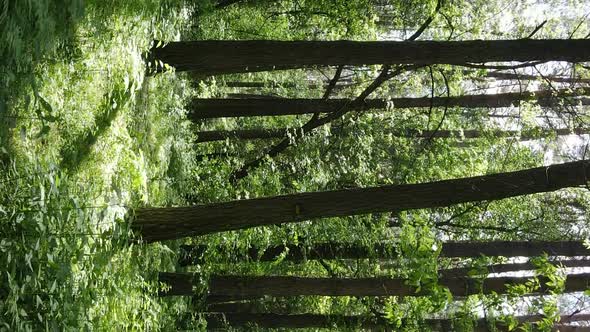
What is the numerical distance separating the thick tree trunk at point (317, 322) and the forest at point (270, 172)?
0.15ft

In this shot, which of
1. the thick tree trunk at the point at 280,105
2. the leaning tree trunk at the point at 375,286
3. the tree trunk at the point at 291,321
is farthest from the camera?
the tree trunk at the point at 291,321

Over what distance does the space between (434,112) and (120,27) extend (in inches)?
359

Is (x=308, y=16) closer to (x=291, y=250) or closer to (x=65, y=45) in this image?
(x=291, y=250)

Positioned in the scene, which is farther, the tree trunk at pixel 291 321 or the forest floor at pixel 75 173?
the tree trunk at pixel 291 321

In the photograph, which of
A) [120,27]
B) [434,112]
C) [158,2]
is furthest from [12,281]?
[434,112]

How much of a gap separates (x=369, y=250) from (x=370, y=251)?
37 mm

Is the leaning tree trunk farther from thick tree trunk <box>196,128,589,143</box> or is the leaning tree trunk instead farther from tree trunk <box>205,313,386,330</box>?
thick tree trunk <box>196,128,589,143</box>

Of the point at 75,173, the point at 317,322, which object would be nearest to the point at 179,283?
the point at 317,322

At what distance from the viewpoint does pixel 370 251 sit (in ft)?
34.4

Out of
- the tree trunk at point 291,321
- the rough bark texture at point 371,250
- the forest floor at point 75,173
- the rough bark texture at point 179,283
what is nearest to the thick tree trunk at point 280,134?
the rough bark texture at point 371,250

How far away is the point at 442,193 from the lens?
527cm

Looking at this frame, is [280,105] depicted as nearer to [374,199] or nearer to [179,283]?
[179,283]

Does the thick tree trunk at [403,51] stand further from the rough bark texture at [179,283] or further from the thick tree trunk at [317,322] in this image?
the rough bark texture at [179,283]

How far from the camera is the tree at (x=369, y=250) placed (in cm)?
1002
